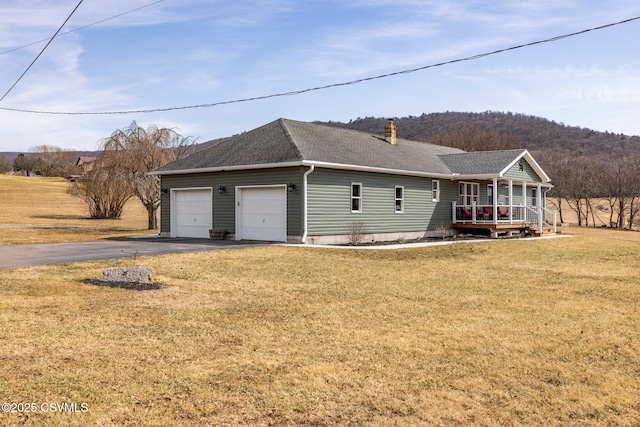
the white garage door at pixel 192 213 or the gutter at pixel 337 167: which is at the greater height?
the gutter at pixel 337 167

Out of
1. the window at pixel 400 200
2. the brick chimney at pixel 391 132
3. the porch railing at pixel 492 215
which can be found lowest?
the porch railing at pixel 492 215

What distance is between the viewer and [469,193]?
29.1m

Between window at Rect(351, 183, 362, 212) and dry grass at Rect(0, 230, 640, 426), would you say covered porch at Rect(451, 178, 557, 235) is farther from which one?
dry grass at Rect(0, 230, 640, 426)

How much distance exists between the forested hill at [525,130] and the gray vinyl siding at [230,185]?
164 ft

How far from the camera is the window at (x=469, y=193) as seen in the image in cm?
2865

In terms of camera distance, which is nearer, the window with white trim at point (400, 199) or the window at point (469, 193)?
the window with white trim at point (400, 199)

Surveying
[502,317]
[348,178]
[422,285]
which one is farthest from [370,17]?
[502,317]

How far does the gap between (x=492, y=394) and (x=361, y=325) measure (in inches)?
109

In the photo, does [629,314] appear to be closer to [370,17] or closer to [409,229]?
[370,17]

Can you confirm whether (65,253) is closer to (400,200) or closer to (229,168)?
(229,168)

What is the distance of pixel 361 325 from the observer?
7586 millimetres

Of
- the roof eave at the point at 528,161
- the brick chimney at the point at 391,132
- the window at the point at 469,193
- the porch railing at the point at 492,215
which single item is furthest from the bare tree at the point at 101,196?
the roof eave at the point at 528,161

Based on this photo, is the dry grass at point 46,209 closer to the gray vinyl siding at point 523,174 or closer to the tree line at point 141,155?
the tree line at point 141,155

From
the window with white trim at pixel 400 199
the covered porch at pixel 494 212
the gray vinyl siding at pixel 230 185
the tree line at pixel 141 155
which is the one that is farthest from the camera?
the tree line at pixel 141 155
